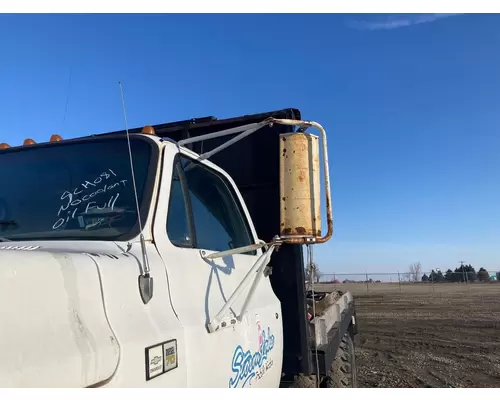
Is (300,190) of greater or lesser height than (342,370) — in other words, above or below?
above

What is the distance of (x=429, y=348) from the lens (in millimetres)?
10555

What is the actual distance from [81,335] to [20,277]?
24cm

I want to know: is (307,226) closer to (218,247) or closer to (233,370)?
(218,247)

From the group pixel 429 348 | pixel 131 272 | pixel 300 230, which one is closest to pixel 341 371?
pixel 300 230

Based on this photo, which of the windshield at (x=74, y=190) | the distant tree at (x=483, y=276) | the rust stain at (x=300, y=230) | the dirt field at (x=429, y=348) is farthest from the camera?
the distant tree at (x=483, y=276)

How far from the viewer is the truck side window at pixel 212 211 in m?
2.53

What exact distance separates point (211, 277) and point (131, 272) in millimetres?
722

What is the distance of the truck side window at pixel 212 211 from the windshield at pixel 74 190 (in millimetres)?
233

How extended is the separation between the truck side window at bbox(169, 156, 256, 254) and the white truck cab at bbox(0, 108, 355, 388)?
0.01m

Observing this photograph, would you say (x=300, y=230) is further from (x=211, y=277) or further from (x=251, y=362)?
(x=251, y=362)

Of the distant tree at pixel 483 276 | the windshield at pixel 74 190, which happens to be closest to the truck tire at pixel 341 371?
the windshield at pixel 74 190

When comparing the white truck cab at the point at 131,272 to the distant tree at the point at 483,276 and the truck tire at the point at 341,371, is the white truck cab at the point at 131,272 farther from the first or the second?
the distant tree at the point at 483,276

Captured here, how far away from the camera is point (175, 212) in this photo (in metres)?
2.28

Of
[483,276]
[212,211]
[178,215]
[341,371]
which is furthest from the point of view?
[483,276]
